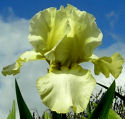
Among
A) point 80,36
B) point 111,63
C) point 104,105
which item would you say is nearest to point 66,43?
point 80,36

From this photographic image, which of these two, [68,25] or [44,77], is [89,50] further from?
[44,77]

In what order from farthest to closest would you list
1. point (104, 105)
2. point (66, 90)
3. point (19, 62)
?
point (19, 62) < point (104, 105) < point (66, 90)

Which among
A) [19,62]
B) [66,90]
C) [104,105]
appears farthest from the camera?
[19,62]

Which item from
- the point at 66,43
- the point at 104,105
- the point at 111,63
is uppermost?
the point at 66,43

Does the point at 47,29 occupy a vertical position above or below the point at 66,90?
above

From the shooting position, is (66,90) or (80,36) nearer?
(66,90)

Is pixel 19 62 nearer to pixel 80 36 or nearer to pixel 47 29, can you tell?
pixel 47 29

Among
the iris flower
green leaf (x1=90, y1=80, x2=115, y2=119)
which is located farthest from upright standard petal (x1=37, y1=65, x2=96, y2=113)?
green leaf (x1=90, y1=80, x2=115, y2=119)

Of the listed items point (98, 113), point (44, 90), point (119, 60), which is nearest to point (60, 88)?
point (44, 90)
